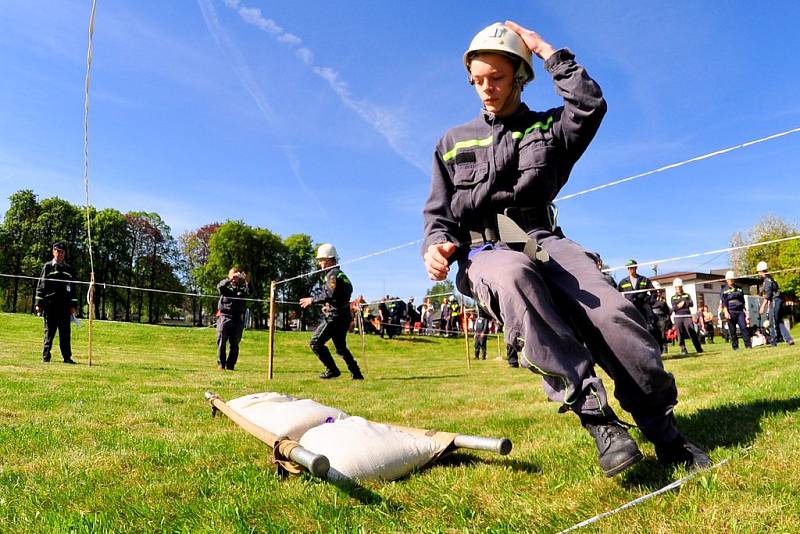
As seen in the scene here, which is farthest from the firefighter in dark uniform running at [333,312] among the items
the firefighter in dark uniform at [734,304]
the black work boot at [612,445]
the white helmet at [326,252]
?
the firefighter in dark uniform at [734,304]

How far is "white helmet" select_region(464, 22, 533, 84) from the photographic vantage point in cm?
270

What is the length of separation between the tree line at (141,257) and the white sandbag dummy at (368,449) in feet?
140

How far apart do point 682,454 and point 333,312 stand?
798 cm

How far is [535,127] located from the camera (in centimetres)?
280

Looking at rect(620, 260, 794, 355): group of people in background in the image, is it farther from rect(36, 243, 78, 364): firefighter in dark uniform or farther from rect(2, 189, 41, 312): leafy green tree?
rect(2, 189, 41, 312): leafy green tree

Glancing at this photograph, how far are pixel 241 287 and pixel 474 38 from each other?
1020cm

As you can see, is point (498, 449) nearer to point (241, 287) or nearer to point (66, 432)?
point (66, 432)

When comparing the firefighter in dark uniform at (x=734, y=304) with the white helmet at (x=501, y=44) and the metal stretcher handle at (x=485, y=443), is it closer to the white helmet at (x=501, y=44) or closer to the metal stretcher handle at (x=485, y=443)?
the white helmet at (x=501, y=44)

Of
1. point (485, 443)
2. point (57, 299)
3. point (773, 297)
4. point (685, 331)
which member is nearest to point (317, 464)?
point (485, 443)

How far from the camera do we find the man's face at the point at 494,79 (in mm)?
2782

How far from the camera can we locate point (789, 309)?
52.4 metres

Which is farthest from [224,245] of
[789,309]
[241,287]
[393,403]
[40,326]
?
[789,309]

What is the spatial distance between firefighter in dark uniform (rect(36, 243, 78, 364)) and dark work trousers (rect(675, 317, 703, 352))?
16.1m

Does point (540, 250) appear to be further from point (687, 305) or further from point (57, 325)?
point (687, 305)
